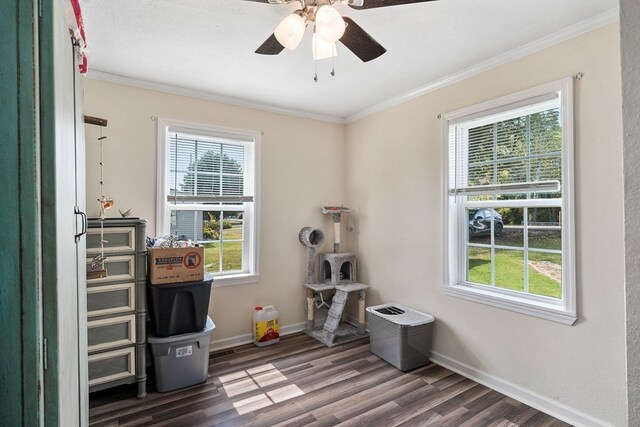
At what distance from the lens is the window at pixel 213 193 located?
300cm

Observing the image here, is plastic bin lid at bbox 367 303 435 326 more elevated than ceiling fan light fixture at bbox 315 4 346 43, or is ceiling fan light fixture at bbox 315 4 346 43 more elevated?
ceiling fan light fixture at bbox 315 4 346 43

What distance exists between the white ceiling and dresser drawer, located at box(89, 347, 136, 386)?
2.14m

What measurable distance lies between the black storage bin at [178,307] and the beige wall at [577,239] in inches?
74.0

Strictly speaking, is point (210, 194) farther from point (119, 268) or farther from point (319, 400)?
point (319, 400)

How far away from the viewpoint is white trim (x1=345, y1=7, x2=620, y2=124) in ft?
6.26

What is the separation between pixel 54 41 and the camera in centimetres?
70

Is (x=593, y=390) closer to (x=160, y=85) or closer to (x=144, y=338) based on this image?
(x=144, y=338)

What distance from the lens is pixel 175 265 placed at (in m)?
2.42

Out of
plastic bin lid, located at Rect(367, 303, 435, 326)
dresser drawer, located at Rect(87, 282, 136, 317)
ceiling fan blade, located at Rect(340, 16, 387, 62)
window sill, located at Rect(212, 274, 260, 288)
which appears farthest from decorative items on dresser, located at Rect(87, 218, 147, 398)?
plastic bin lid, located at Rect(367, 303, 435, 326)

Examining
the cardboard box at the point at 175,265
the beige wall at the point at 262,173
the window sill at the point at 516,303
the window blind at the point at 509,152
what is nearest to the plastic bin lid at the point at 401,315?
the window sill at the point at 516,303

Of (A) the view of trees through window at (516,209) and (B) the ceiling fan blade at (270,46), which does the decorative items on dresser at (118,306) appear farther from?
(A) the view of trees through window at (516,209)

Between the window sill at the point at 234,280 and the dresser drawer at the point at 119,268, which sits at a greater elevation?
the dresser drawer at the point at 119,268

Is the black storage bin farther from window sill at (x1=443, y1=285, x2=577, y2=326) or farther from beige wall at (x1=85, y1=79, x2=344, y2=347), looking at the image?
window sill at (x1=443, y1=285, x2=577, y2=326)

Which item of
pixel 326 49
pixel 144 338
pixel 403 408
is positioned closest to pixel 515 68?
pixel 326 49
